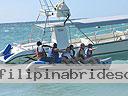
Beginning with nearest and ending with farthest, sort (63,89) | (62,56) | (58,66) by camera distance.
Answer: (63,89) < (58,66) < (62,56)

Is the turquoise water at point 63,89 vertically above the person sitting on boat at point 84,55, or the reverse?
the person sitting on boat at point 84,55

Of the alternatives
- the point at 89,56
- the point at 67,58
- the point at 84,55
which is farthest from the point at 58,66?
the point at 89,56

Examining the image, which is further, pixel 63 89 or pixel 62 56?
pixel 62 56

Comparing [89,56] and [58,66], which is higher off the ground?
[89,56]

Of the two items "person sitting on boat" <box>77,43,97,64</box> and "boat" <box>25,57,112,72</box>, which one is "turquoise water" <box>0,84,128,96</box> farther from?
"person sitting on boat" <box>77,43,97,64</box>

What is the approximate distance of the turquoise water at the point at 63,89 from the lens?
49.0ft

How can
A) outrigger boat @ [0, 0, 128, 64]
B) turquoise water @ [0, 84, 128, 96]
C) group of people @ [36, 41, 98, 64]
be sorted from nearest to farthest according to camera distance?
turquoise water @ [0, 84, 128, 96]
group of people @ [36, 41, 98, 64]
outrigger boat @ [0, 0, 128, 64]

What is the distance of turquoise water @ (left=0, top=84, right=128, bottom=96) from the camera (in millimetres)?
14930

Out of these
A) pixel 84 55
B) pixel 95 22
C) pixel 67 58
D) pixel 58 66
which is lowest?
pixel 58 66

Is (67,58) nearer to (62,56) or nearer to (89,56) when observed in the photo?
(62,56)

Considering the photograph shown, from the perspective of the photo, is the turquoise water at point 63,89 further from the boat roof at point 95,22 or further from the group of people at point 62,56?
the boat roof at point 95,22

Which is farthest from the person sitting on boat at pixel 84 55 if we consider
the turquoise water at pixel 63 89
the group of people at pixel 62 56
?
the turquoise water at pixel 63 89

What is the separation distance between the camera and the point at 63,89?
15.7m

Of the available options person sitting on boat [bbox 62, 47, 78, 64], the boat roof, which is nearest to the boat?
person sitting on boat [bbox 62, 47, 78, 64]
